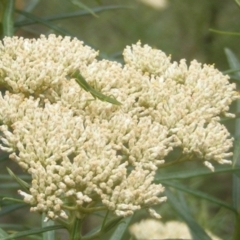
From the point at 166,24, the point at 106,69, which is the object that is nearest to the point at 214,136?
the point at 106,69

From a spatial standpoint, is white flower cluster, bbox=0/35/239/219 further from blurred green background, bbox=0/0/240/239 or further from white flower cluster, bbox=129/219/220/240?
blurred green background, bbox=0/0/240/239

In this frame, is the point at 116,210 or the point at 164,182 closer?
the point at 116,210

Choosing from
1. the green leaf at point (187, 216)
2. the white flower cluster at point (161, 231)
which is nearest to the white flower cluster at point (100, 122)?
the green leaf at point (187, 216)

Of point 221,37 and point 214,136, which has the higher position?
point 221,37

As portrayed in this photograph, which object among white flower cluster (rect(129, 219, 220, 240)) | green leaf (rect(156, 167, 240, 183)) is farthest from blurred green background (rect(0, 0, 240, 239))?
green leaf (rect(156, 167, 240, 183))

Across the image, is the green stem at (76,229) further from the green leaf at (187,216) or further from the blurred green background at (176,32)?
the blurred green background at (176,32)

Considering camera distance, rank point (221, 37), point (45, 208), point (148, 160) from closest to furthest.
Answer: point (45, 208) < point (148, 160) < point (221, 37)

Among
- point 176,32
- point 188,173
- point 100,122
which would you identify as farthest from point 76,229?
point 176,32

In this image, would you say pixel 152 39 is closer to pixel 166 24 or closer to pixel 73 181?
pixel 166 24
